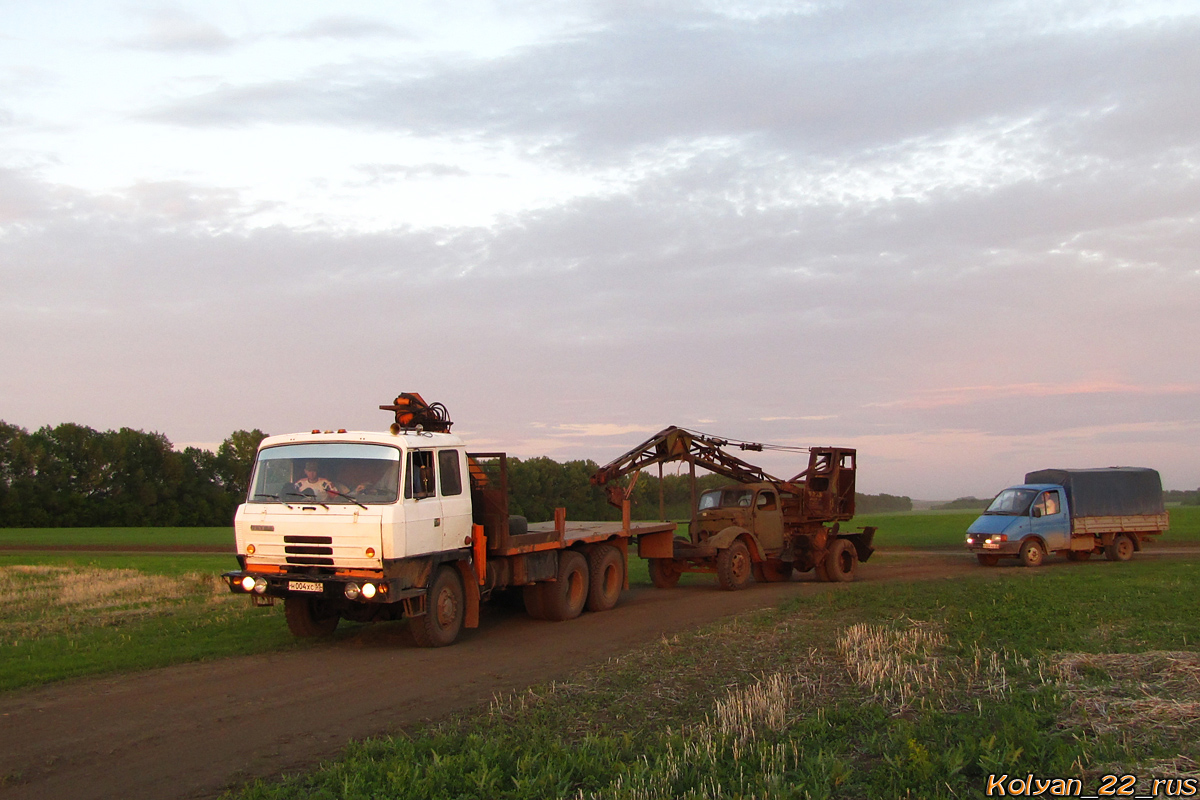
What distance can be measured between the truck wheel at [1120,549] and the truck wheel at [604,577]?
17587mm

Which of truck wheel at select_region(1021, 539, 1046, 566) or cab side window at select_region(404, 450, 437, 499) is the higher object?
cab side window at select_region(404, 450, 437, 499)

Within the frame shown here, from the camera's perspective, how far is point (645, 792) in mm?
6023

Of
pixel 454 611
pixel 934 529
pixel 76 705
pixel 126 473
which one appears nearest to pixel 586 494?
pixel 934 529

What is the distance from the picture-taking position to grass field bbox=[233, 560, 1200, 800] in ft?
20.9

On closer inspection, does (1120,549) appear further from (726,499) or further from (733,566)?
(733,566)

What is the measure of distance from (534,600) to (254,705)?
23.7ft

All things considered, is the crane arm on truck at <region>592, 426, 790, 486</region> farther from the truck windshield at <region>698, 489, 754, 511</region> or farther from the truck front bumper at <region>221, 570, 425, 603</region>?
the truck front bumper at <region>221, 570, 425, 603</region>

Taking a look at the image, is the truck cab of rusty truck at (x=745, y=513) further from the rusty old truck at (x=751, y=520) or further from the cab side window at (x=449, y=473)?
the cab side window at (x=449, y=473)

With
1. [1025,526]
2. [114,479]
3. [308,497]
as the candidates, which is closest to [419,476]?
[308,497]

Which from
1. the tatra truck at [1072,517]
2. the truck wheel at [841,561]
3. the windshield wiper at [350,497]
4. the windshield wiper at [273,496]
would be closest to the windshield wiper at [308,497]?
the windshield wiper at [273,496]

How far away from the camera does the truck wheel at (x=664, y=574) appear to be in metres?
22.1

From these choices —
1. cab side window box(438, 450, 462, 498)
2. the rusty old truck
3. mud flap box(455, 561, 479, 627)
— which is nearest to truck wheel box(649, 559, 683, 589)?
the rusty old truck

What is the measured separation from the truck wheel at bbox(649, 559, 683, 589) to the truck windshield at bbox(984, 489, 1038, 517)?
35.3 ft

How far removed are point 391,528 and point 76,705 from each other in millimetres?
3961
